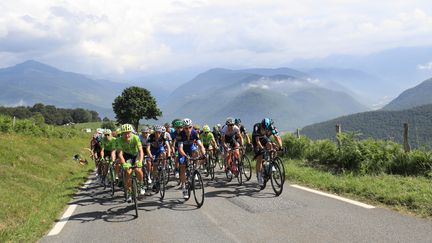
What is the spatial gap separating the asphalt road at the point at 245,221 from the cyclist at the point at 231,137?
2.38 m

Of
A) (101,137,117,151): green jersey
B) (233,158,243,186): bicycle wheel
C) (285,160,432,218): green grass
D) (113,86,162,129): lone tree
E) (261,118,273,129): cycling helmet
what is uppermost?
(113,86,162,129): lone tree

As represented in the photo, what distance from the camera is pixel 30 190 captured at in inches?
572

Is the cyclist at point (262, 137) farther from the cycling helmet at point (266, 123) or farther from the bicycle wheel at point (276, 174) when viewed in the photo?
the bicycle wheel at point (276, 174)

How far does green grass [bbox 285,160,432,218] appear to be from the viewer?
879 centimetres

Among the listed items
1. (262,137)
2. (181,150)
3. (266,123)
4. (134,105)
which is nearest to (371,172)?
(262,137)

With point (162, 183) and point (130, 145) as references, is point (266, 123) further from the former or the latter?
point (130, 145)

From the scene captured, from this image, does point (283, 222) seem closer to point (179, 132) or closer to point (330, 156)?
point (179, 132)

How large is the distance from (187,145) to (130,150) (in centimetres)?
169

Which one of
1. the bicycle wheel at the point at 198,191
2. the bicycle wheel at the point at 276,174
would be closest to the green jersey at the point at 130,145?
the bicycle wheel at the point at 198,191

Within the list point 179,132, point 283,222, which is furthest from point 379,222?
point 179,132

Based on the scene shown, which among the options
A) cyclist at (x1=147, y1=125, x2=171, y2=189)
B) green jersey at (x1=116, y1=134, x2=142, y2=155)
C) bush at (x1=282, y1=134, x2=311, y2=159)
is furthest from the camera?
bush at (x1=282, y1=134, x2=311, y2=159)

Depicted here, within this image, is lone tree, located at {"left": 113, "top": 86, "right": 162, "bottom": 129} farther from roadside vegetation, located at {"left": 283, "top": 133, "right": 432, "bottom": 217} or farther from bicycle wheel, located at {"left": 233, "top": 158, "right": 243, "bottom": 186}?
bicycle wheel, located at {"left": 233, "top": 158, "right": 243, "bottom": 186}

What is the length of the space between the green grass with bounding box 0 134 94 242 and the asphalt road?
774 mm

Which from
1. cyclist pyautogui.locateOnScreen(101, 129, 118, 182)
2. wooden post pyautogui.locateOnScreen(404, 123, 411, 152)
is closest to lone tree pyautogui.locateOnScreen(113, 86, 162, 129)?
cyclist pyautogui.locateOnScreen(101, 129, 118, 182)
